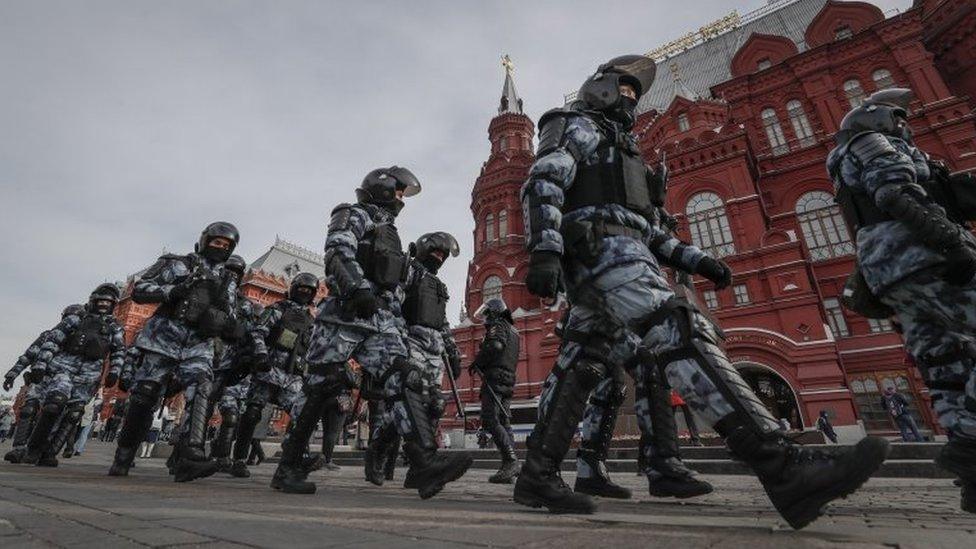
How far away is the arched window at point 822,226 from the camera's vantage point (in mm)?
18922

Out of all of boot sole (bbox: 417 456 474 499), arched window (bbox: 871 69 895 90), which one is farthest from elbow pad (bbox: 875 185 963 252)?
arched window (bbox: 871 69 895 90)

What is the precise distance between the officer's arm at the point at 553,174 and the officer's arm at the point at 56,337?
7.41 m

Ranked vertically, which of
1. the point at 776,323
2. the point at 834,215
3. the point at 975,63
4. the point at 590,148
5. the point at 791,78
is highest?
the point at 791,78

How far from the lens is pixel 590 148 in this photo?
293cm

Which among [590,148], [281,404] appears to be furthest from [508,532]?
[281,404]

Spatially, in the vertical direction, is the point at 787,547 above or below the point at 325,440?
below

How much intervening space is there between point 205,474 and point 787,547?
13.0ft

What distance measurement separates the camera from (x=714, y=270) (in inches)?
108

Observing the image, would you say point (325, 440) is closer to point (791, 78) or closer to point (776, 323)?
point (776, 323)

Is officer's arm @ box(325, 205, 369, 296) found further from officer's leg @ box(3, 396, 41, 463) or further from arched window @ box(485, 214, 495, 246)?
arched window @ box(485, 214, 495, 246)

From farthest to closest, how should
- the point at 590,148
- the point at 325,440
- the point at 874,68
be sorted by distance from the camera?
the point at 874,68 → the point at 325,440 → the point at 590,148

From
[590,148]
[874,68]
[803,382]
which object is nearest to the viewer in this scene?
[590,148]

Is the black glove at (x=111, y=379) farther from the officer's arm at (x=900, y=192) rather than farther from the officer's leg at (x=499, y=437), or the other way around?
the officer's arm at (x=900, y=192)

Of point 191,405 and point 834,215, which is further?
point 834,215
